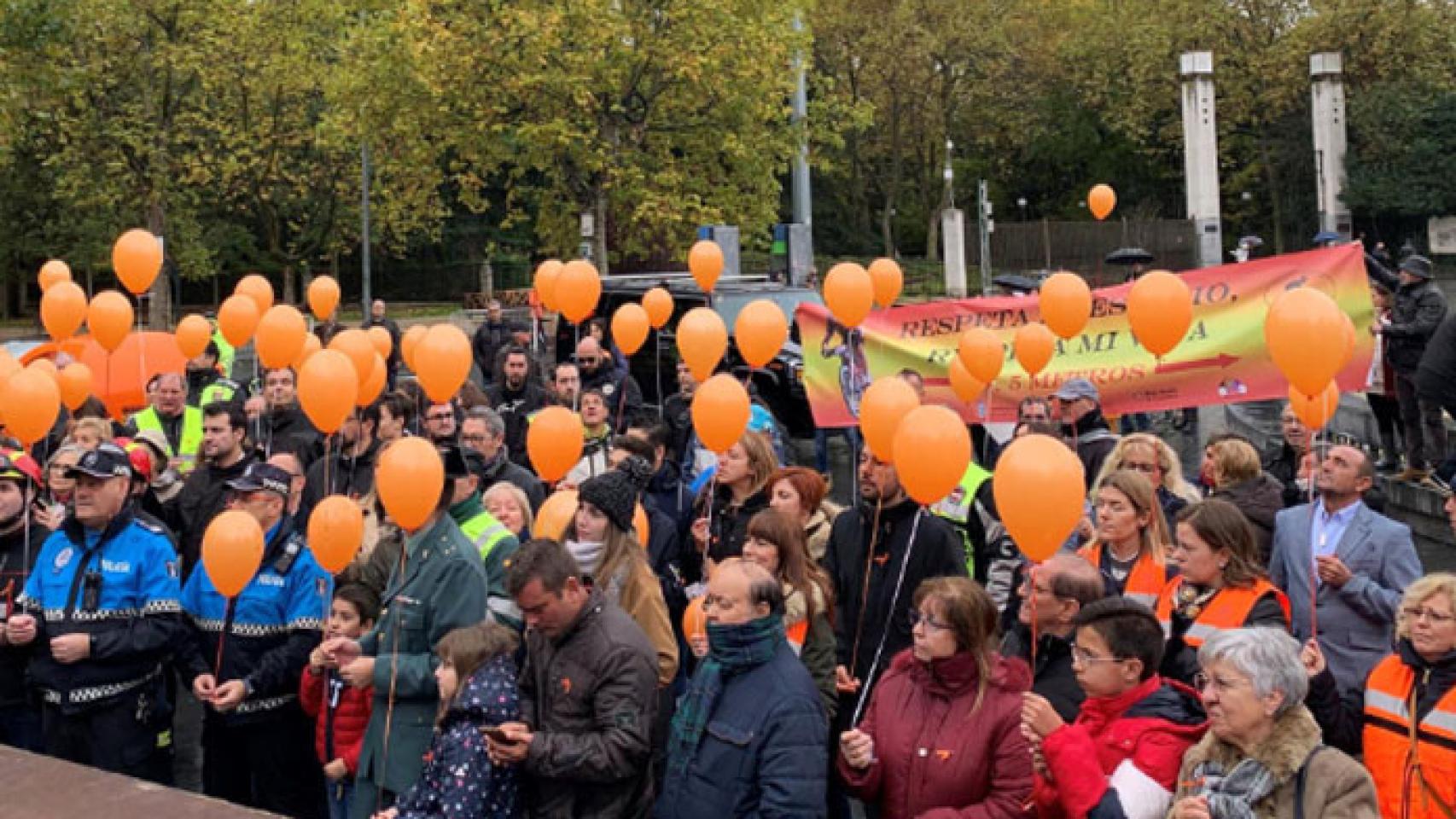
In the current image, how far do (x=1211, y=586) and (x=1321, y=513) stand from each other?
4.36 feet

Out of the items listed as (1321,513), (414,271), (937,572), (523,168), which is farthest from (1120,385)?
(414,271)

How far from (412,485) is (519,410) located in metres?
5.35

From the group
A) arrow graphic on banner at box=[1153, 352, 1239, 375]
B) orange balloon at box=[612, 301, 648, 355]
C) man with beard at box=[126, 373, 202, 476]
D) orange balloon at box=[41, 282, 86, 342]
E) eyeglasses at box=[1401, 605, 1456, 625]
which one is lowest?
eyeglasses at box=[1401, 605, 1456, 625]

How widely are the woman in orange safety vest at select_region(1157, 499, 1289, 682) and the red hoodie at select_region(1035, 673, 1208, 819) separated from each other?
82 centimetres

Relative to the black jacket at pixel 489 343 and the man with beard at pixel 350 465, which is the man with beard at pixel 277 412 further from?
the black jacket at pixel 489 343

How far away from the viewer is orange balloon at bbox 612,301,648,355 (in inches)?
432

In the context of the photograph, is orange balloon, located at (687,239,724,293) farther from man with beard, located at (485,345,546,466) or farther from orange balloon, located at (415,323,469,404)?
orange balloon, located at (415,323,469,404)

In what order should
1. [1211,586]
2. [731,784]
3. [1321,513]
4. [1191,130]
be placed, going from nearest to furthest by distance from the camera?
1. [731,784]
2. [1211,586]
3. [1321,513]
4. [1191,130]

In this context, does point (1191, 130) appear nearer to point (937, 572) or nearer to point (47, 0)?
point (47, 0)

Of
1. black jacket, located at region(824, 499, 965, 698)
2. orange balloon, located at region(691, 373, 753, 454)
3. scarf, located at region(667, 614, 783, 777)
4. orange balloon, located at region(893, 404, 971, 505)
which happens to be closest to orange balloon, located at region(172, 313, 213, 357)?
orange balloon, located at region(691, 373, 753, 454)

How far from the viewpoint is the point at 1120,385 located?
1170cm

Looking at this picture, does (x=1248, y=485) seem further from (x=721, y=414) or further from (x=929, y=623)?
(x=929, y=623)

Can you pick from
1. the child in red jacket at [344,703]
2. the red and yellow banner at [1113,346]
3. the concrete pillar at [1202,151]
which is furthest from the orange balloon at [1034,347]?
the concrete pillar at [1202,151]

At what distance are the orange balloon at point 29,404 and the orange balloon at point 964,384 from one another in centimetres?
549
